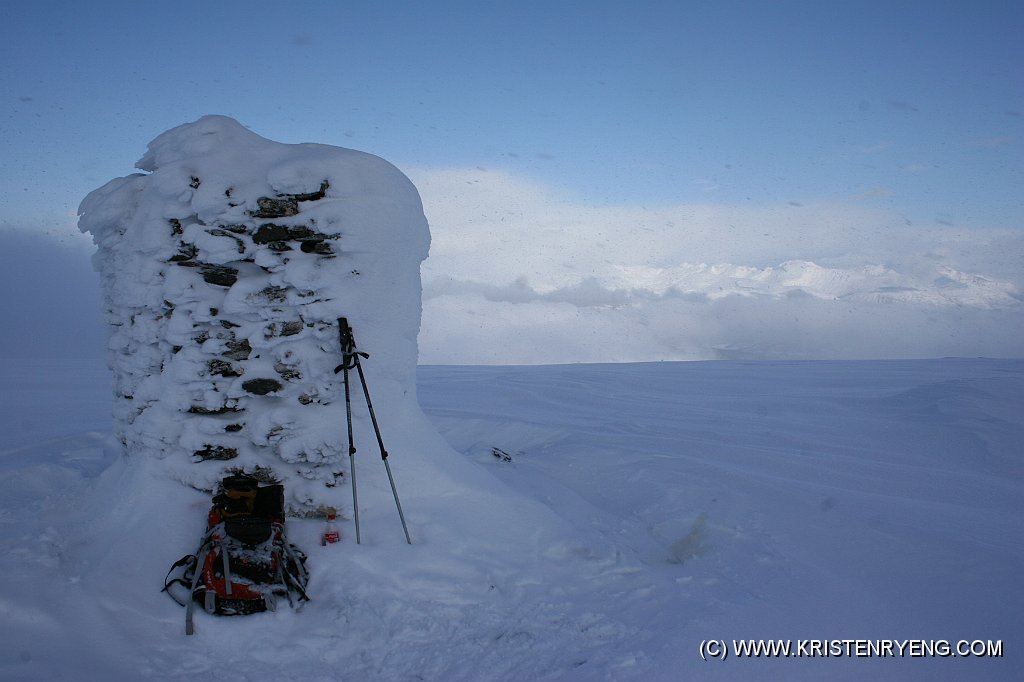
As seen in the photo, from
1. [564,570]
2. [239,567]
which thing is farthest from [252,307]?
[564,570]

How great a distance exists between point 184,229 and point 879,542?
6.17m

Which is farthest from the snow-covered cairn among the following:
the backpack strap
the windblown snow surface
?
the backpack strap

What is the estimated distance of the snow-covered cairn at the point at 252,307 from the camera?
14.5 ft

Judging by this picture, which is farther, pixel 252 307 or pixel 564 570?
pixel 252 307

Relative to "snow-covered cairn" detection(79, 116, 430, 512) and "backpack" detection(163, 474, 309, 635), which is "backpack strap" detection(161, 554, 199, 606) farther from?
"snow-covered cairn" detection(79, 116, 430, 512)

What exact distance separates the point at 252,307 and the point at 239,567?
1.88m

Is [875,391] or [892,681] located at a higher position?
[875,391]

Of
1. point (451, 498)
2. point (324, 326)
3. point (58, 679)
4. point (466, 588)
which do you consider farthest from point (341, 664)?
point (324, 326)

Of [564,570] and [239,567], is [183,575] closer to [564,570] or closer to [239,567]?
[239,567]

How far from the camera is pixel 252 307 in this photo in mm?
4395

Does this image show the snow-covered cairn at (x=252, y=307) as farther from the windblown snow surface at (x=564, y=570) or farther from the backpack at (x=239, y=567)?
the backpack at (x=239, y=567)

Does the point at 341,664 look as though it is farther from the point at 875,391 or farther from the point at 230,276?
the point at 875,391

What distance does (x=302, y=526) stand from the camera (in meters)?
4.32

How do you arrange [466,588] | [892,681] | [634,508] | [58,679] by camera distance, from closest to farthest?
1. [58,679]
2. [892,681]
3. [466,588]
4. [634,508]
